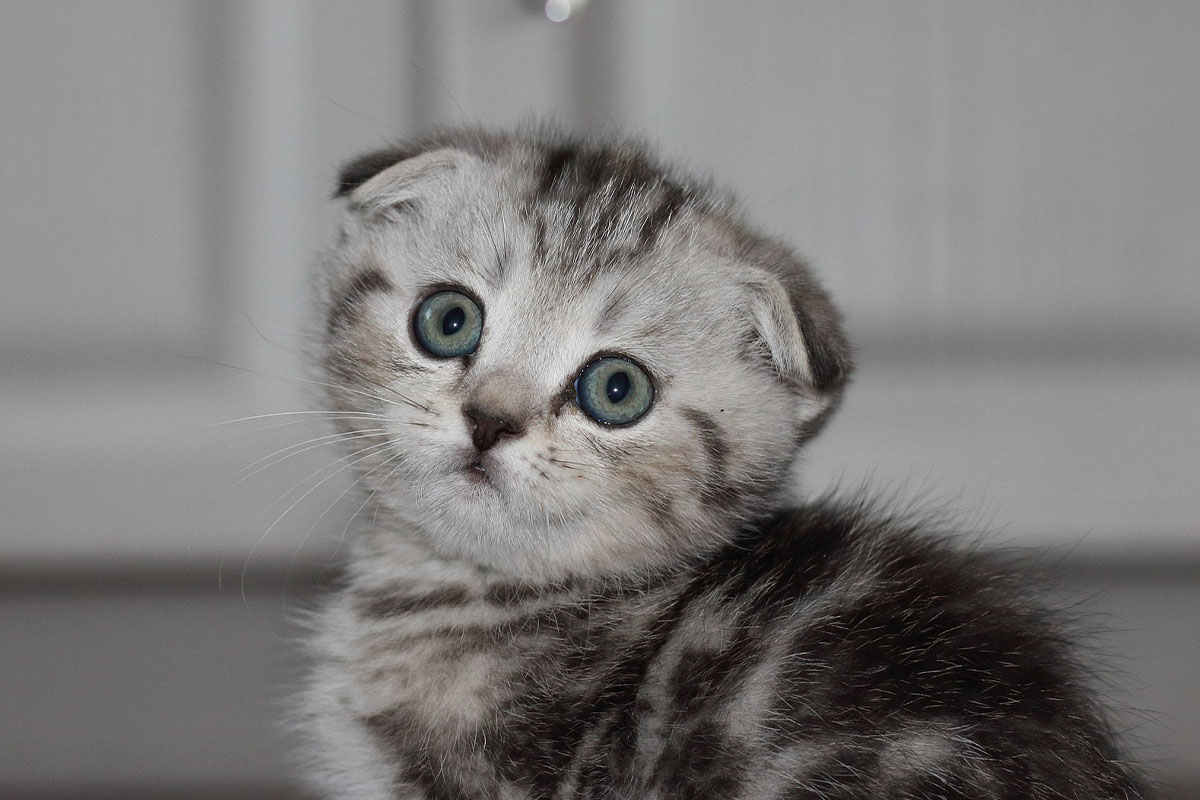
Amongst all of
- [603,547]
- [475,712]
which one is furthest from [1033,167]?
[475,712]

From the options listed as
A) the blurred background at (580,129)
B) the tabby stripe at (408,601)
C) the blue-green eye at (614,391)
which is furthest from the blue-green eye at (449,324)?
the blurred background at (580,129)

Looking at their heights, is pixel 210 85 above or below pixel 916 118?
below

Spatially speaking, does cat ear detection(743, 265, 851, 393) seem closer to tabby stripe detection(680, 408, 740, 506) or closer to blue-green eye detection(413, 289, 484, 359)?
tabby stripe detection(680, 408, 740, 506)

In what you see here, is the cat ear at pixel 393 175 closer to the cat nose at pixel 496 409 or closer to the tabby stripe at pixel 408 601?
the cat nose at pixel 496 409

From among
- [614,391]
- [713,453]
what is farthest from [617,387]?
[713,453]

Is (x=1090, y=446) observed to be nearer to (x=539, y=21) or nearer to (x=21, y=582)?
(x=539, y=21)

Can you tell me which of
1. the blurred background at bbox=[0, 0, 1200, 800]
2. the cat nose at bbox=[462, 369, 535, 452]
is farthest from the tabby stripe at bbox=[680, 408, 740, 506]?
the blurred background at bbox=[0, 0, 1200, 800]
